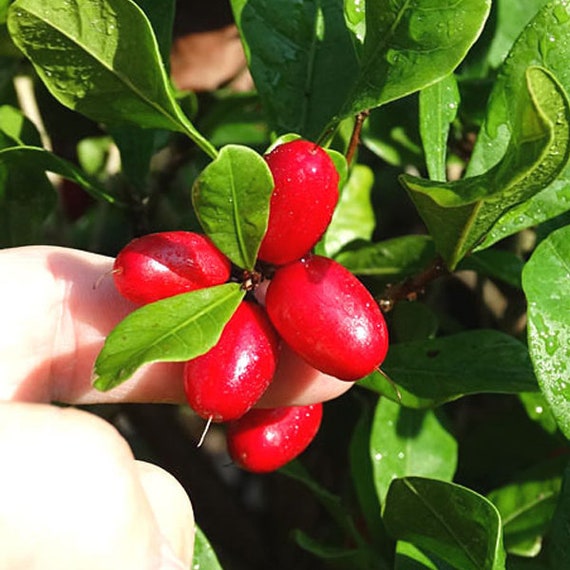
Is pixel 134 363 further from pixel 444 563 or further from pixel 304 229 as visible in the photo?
pixel 444 563

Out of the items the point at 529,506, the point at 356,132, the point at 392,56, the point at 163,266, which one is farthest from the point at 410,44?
the point at 529,506

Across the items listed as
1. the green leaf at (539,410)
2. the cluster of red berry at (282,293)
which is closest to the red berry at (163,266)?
the cluster of red berry at (282,293)

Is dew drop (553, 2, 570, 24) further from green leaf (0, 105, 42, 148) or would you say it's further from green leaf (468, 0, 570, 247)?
green leaf (0, 105, 42, 148)

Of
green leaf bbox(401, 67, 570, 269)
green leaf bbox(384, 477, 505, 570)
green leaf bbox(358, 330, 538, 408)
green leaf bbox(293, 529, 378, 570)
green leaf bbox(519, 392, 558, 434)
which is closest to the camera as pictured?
green leaf bbox(401, 67, 570, 269)

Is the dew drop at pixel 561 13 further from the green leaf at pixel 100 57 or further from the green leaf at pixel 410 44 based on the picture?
the green leaf at pixel 100 57

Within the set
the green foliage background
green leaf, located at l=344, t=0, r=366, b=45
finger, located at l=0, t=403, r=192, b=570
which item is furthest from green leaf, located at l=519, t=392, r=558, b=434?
finger, located at l=0, t=403, r=192, b=570
